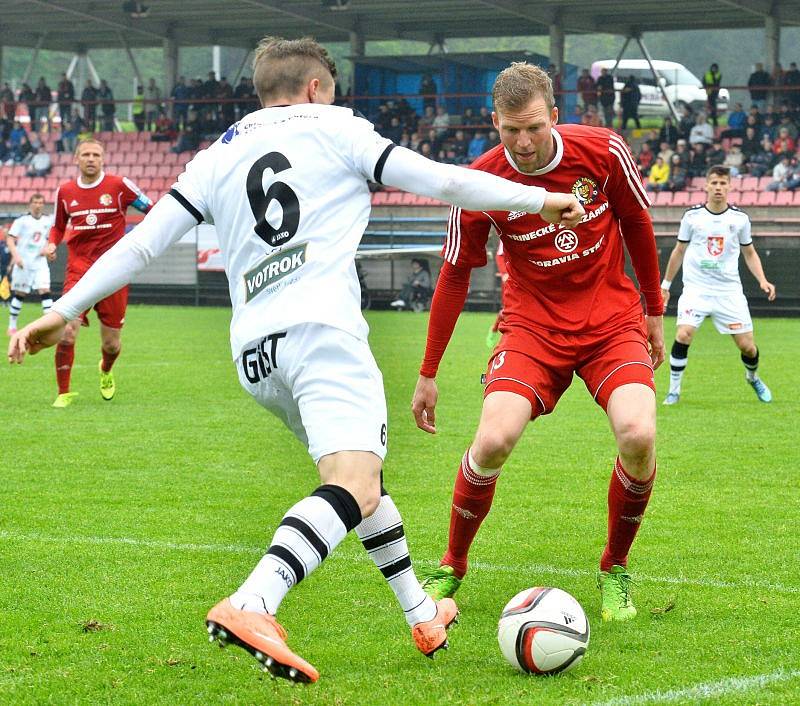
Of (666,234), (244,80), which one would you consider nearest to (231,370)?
(666,234)

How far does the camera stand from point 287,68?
3984mm

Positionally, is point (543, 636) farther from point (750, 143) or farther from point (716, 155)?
point (750, 143)

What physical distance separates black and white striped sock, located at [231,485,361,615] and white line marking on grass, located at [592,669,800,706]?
0.97 metres

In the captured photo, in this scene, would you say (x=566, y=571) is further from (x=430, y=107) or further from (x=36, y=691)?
(x=430, y=107)

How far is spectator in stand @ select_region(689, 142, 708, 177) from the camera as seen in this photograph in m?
29.4

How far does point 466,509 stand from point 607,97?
94.0 feet

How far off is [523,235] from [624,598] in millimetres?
1496

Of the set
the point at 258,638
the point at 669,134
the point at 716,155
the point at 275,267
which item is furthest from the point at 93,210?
the point at 669,134

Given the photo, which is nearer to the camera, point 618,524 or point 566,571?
point 618,524

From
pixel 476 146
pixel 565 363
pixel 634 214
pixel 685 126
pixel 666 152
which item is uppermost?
pixel 685 126

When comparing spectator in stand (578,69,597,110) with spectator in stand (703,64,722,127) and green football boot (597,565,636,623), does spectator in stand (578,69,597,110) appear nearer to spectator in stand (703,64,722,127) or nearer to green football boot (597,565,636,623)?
spectator in stand (703,64,722,127)

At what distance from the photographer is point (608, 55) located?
155ft

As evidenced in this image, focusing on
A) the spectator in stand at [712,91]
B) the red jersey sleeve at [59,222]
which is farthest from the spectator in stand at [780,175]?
the red jersey sleeve at [59,222]

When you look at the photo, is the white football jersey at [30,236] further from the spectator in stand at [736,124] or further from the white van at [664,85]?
the white van at [664,85]
